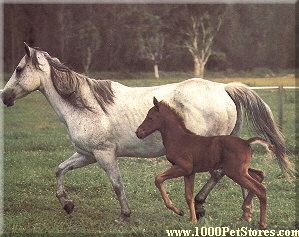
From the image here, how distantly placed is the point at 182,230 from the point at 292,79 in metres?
19.3

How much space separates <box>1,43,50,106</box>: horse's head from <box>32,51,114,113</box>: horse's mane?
0.04 metres

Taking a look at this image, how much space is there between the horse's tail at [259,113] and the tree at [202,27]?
18.9 metres

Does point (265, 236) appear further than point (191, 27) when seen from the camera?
No

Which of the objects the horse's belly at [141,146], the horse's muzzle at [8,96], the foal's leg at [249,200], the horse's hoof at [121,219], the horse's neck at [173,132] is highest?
the horse's muzzle at [8,96]

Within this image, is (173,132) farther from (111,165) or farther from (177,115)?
(111,165)

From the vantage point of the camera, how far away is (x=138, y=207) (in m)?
8.34

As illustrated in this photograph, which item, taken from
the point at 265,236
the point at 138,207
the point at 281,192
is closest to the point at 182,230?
the point at 265,236

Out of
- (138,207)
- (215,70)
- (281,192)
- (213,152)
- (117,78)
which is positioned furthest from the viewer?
(215,70)

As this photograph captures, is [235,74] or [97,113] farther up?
[97,113]

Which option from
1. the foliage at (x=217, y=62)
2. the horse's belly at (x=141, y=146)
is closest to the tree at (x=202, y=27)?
the foliage at (x=217, y=62)

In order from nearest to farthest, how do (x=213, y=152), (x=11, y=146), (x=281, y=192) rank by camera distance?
1. (x=213, y=152)
2. (x=281, y=192)
3. (x=11, y=146)

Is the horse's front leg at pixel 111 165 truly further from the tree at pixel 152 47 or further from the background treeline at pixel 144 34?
the tree at pixel 152 47

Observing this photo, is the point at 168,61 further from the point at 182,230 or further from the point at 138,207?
the point at 182,230

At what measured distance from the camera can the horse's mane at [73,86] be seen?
23.1ft
